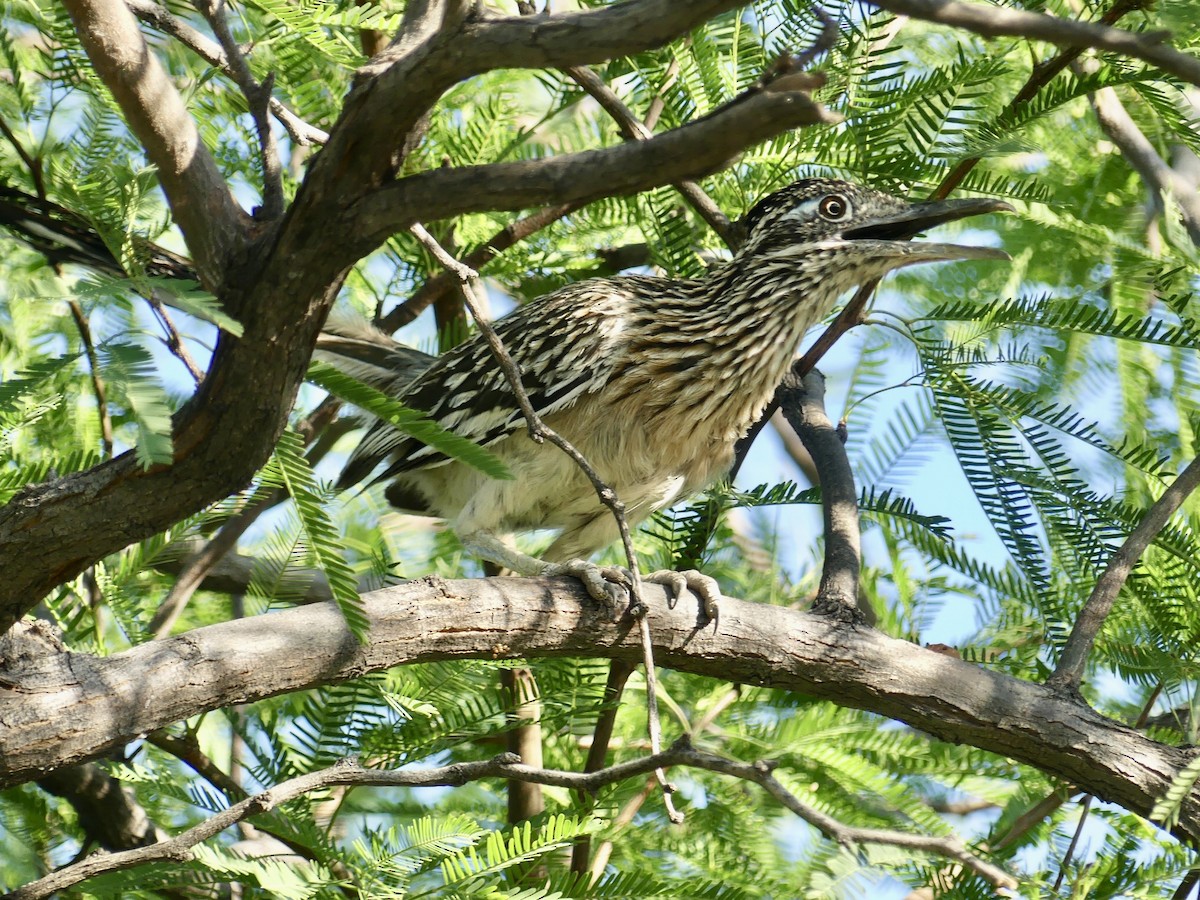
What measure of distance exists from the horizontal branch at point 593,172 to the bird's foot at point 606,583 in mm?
1784

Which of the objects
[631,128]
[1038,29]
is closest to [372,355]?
[631,128]

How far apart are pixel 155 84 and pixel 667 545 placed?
124 inches

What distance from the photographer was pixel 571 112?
6.61 meters

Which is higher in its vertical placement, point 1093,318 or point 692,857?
point 1093,318

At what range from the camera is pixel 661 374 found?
489 cm

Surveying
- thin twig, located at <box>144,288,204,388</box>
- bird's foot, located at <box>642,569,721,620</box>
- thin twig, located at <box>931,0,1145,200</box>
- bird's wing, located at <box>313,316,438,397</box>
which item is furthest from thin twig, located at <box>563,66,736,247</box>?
thin twig, located at <box>144,288,204,388</box>

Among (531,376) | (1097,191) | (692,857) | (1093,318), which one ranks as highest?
(1097,191)

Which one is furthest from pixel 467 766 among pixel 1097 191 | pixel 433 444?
pixel 1097 191

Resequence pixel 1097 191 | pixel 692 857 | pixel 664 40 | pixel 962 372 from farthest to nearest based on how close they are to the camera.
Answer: pixel 1097 191 < pixel 692 857 < pixel 962 372 < pixel 664 40

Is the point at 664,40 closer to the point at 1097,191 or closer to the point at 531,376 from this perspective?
the point at 531,376

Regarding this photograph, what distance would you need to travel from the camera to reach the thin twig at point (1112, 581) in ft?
12.3

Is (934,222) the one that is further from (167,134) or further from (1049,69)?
(167,134)

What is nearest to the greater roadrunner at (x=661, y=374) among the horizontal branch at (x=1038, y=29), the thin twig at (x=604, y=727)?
the thin twig at (x=604, y=727)

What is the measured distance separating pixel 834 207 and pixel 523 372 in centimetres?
133
